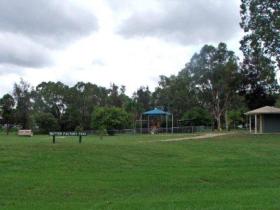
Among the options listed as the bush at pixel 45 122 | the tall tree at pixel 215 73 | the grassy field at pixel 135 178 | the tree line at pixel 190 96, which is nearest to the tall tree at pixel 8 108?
the tree line at pixel 190 96

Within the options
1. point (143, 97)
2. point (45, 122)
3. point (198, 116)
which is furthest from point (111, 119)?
point (143, 97)

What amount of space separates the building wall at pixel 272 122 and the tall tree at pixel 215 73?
20274 millimetres

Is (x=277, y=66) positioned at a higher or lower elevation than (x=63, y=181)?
higher

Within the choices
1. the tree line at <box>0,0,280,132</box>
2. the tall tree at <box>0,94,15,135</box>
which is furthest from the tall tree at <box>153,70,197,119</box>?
the tall tree at <box>0,94,15,135</box>

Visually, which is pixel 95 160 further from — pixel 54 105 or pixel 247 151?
pixel 54 105

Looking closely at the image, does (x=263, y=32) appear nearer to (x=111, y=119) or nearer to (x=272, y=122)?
(x=272, y=122)

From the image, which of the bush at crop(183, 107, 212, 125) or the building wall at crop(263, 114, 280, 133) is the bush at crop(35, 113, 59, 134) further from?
the building wall at crop(263, 114, 280, 133)

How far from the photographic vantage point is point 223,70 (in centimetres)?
7575

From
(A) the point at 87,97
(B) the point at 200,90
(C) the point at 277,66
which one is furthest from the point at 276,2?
(A) the point at 87,97

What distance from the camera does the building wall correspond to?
54.2 metres

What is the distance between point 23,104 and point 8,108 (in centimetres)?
328

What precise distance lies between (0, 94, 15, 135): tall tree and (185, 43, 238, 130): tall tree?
32.4m

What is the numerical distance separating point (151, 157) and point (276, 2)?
2617 centimetres

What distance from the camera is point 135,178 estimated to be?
56.4 feet
